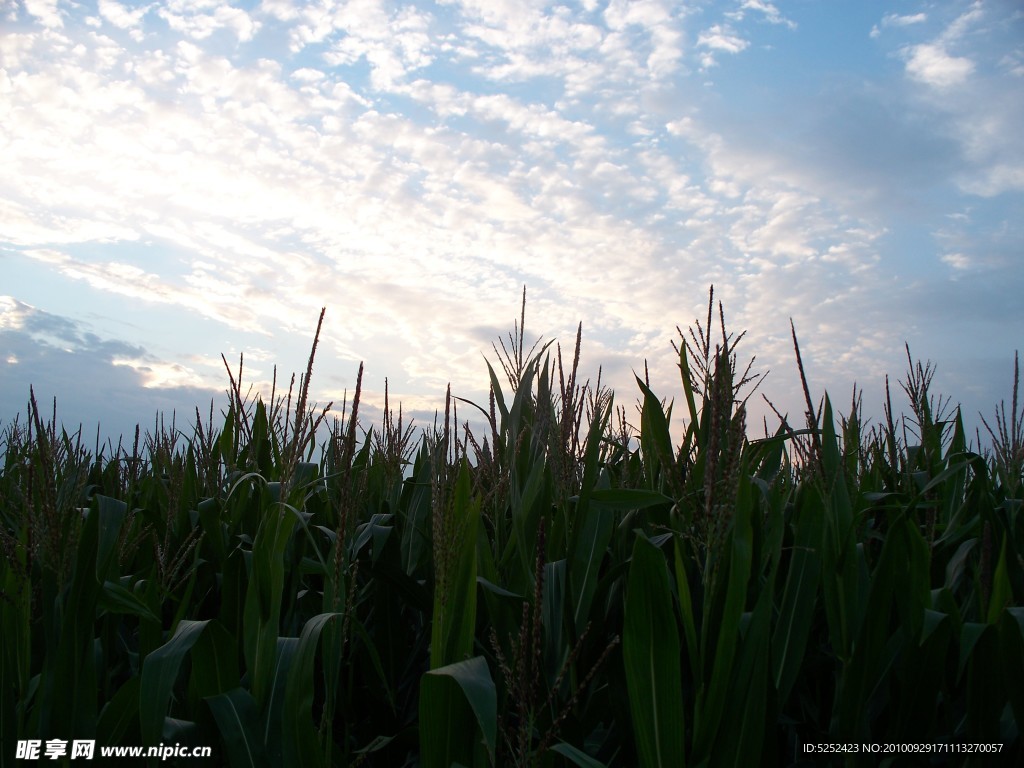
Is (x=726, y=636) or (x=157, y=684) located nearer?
(x=726, y=636)

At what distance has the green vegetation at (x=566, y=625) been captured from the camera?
57.9 inches

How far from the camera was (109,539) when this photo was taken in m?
2.10

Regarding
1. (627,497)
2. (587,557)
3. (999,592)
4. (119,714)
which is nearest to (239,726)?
(119,714)

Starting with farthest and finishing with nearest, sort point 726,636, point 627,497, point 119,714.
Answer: point 119,714 < point 627,497 < point 726,636

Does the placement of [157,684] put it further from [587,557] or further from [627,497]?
[627,497]

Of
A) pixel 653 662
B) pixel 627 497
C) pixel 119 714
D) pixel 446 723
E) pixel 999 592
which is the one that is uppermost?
pixel 627 497

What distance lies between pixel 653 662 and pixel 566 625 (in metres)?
0.39

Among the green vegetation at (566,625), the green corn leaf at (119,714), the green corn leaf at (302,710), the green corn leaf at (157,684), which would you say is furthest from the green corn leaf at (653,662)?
the green corn leaf at (119,714)

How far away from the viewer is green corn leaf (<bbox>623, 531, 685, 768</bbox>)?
1.45m

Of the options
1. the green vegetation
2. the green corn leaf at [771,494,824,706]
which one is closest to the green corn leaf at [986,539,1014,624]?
the green vegetation

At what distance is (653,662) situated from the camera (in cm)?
149

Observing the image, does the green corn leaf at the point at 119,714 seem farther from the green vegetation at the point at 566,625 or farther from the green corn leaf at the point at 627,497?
the green corn leaf at the point at 627,497

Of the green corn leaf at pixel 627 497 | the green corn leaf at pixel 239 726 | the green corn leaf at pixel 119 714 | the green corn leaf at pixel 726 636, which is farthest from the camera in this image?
the green corn leaf at pixel 119 714

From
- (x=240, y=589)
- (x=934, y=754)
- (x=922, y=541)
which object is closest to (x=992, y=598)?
(x=922, y=541)
